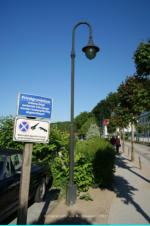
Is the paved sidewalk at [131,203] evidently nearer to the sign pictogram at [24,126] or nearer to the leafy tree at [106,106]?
the sign pictogram at [24,126]

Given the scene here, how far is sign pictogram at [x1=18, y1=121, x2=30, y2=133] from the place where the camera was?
9.46ft

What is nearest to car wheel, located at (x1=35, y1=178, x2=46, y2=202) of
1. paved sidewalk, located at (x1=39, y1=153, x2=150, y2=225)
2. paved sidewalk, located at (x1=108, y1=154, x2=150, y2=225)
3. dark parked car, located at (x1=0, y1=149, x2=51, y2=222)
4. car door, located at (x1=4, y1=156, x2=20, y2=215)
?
dark parked car, located at (x1=0, y1=149, x2=51, y2=222)

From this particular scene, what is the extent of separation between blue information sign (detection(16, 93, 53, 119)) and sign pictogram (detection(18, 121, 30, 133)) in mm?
147

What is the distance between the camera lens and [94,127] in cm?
5203

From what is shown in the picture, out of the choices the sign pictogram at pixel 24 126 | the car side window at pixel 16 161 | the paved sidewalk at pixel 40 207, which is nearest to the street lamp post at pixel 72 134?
the paved sidewalk at pixel 40 207

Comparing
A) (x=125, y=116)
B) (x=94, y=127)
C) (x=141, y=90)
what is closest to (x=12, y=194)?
(x=141, y=90)

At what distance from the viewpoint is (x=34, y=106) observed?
3.01m

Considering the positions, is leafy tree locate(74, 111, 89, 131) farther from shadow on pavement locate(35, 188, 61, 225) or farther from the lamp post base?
the lamp post base

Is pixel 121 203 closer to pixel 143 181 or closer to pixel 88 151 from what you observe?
pixel 88 151

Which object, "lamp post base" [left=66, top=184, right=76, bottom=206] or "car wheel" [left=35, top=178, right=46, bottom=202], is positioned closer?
"lamp post base" [left=66, top=184, right=76, bottom=206]

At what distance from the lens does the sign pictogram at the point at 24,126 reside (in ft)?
9.46

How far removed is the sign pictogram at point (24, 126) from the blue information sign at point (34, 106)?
0.15 m

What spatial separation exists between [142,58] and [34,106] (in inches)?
147

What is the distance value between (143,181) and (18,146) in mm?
5935
